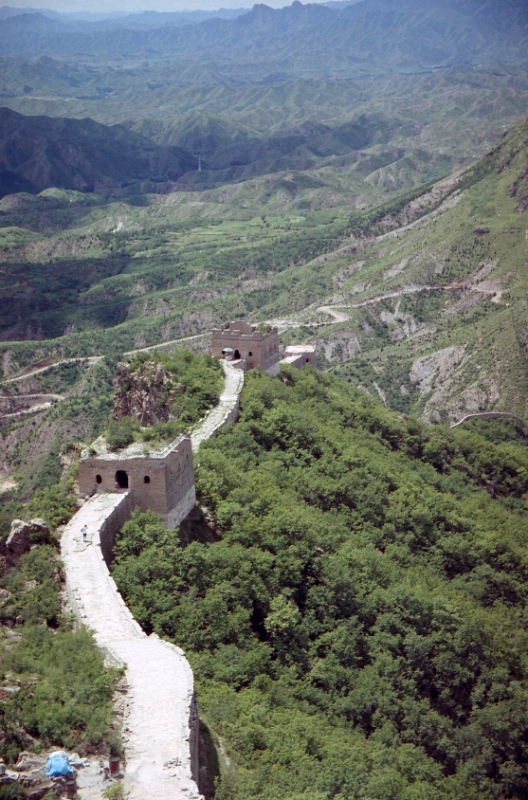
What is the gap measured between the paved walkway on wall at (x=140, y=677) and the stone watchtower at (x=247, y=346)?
33.2m

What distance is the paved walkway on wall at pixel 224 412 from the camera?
56.7 meters

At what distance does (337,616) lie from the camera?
44312mm

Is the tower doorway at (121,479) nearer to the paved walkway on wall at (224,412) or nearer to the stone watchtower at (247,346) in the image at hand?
the paved walkway on wall at (224,412)

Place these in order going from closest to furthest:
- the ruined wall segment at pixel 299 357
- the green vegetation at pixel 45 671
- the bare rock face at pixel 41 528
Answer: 1. the green vegetation at pixel 45 671
2. the bare rock face at pixel 41 528
3. the ruined wall segment at pixel 299 357

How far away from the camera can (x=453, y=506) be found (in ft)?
212

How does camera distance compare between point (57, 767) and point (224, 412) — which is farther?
point (224, 412)

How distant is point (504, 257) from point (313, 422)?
366 ft

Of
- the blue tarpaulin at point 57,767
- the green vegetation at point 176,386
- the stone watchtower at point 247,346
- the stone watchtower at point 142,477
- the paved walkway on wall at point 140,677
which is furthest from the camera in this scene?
the stone watchtower at point 247,346

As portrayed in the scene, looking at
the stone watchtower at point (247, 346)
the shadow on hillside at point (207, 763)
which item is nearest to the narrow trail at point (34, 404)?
the stone watchtower at point (247, 346)

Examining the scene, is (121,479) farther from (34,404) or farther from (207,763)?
(34,404)

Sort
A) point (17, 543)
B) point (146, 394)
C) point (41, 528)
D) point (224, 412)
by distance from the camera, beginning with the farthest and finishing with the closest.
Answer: point (146, 394), point (224, 412), point (41, 528), point (17, 543)

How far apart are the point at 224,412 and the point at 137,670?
102ft

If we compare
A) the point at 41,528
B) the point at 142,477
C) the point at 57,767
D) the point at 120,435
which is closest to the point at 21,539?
the point at 41,528

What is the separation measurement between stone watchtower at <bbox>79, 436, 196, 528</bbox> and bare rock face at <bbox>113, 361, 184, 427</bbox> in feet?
51.3
